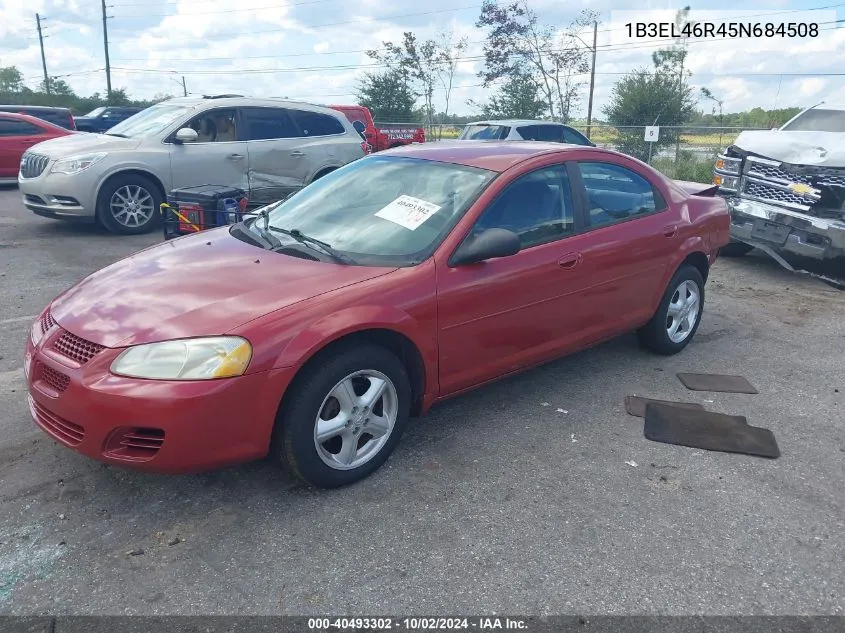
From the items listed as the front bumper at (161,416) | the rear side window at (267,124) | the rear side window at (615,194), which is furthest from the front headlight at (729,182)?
the front bumper at (161,416)

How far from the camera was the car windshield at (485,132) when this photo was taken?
42.4 feet

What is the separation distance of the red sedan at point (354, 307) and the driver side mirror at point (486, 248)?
0.04ft

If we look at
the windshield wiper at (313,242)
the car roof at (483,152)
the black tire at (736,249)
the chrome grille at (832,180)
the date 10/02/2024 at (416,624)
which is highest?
the car roof at (483,152)

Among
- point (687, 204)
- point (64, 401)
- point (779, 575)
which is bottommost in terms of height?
point (779, 575)

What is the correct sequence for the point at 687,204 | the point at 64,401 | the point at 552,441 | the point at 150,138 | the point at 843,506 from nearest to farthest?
the point at 64,401 → the point at 843,506 → the point at 552,441 → the point at 687,204 → the point at 150,138

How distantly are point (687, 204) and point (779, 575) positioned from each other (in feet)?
10.0

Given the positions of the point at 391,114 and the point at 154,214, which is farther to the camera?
the point at 391,114

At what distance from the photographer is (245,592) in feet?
8.46

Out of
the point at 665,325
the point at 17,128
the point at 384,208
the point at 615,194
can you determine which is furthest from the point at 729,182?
the point at 17,128

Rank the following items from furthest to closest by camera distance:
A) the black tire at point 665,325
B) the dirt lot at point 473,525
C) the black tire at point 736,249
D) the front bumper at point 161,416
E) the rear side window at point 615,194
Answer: the black tire at point 736,249 → the black tire at point 665,325 → the rear side window at point 615,194 → the front bumper at point 161,416 → the dirt lot at point 473,525

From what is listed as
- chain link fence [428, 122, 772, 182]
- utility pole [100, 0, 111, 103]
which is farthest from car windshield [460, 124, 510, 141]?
utility pole [100, 0, 111, 103]

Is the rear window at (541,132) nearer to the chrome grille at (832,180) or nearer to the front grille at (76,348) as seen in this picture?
the chrome grille at (832,180)

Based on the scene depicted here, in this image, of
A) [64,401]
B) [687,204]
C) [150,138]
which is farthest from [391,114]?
[64,401]

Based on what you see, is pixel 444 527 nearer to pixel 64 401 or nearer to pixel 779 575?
pixel 779 575
